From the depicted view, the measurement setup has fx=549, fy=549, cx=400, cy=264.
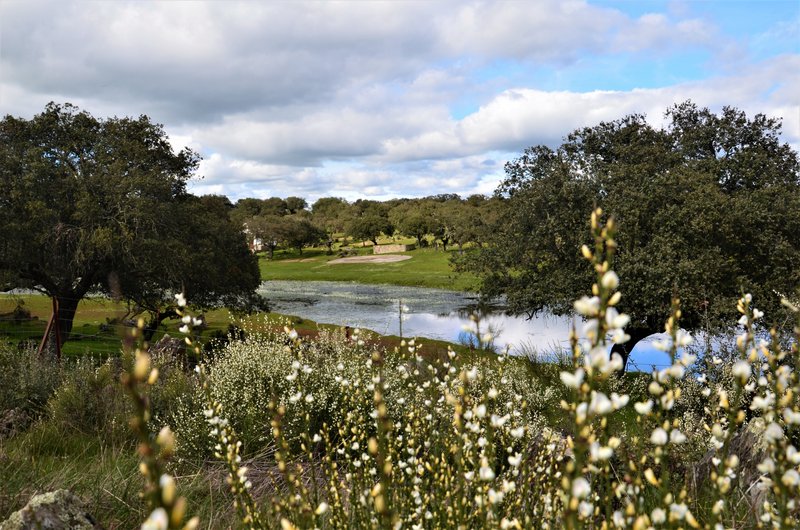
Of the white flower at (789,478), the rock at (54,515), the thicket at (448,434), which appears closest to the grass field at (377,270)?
the thicket at (448,434)

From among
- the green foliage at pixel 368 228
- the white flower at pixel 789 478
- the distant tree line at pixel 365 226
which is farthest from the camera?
the green foliage at pixel 368 228

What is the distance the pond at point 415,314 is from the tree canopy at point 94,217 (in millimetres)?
8525

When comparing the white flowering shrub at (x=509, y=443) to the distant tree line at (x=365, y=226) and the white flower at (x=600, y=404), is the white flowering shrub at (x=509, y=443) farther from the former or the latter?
the distant tree line at (x=365, y=226)

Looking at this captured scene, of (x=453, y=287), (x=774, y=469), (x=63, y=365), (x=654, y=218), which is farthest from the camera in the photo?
(x=453, y=287)

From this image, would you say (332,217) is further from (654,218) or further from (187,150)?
(654,218)

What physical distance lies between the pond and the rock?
58.6ft

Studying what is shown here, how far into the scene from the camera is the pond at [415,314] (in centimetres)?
2819

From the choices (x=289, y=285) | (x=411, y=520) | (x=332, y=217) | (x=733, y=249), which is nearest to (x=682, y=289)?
(x=733, y=249)

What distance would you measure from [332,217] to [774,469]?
109m

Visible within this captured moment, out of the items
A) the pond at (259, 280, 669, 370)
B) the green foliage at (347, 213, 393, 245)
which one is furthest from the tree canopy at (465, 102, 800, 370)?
the green foliage at (347, 213, 393, 245)

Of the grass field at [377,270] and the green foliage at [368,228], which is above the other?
the green foliage at [368,228]

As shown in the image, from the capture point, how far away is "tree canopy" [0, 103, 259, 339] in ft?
54.5

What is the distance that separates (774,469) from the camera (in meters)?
1.90

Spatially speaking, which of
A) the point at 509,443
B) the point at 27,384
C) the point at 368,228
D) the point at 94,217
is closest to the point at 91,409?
the point at 27,384
